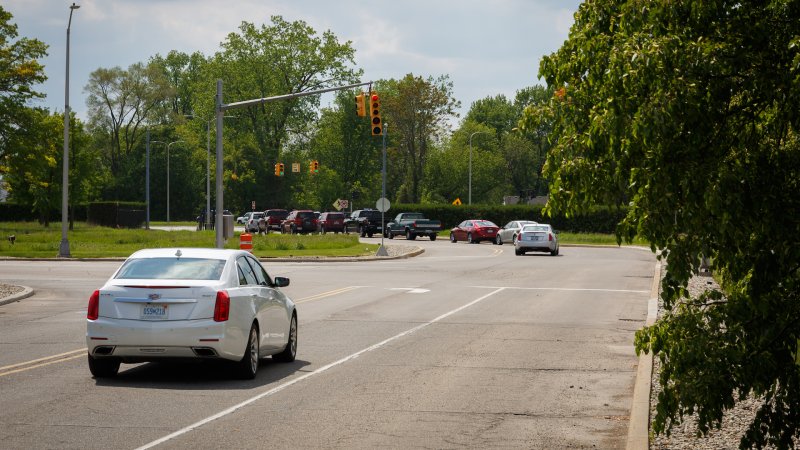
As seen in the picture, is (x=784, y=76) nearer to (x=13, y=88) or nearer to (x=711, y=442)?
(x=711, y=442)

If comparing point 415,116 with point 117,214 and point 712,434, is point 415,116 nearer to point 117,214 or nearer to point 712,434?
point 117,214

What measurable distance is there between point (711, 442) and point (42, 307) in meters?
17.8

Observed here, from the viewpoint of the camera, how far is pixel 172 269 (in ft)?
44.2

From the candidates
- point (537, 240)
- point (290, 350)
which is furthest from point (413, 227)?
point (290, 350)

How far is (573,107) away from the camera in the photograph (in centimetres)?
754

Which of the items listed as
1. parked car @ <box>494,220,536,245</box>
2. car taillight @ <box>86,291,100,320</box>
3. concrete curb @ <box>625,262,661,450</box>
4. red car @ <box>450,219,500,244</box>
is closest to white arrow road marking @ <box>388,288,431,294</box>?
concrete curb @ <box>625,262,661,450</box>

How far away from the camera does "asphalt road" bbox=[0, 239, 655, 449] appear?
32.3ft

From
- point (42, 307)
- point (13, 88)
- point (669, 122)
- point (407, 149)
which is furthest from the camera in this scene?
point (407, 149)

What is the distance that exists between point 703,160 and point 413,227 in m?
68.8

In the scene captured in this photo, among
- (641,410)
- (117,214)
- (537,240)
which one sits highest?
(117,214)

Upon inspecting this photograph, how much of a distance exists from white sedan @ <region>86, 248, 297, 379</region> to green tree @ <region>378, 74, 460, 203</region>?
92.9m

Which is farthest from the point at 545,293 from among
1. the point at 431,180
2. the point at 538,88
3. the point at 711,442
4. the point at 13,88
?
the point at 538,88

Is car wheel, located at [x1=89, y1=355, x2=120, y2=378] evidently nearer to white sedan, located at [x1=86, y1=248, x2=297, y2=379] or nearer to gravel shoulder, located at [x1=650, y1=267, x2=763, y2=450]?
white sedan, located at [x1=86, y1=248, x2=297, y2=379]

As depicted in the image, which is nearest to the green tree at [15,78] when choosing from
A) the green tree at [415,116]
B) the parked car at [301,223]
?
the parked car at [301,223]
